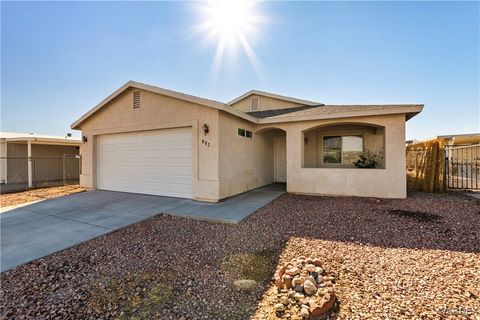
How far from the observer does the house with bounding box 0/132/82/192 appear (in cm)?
1300

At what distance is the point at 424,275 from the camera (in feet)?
9.58

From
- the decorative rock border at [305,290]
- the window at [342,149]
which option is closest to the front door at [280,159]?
the window at [342,149]

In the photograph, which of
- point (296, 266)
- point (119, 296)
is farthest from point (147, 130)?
point (296, 266)

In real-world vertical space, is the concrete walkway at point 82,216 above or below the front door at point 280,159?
below

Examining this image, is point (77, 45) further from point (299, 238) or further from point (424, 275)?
point (424, 275)

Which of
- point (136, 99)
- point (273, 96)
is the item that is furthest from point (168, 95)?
point (273, 96)

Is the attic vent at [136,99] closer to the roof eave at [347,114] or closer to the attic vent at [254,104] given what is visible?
the roof eave at [347,114]

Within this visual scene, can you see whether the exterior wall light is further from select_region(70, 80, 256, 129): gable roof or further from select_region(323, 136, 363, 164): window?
select_region(323, 136, 363, 164): window

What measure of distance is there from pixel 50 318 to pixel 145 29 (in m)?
9.34

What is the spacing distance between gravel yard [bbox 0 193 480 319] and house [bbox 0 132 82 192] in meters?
11.7

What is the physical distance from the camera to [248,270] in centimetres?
327

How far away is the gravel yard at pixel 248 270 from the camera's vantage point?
7.89 feet

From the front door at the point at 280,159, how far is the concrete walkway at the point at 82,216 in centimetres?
363

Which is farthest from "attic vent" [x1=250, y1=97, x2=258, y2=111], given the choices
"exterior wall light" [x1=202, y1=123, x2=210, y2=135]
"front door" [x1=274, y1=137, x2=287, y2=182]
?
"exterior wall light" [x1=202, y1=123, x2=210, y2=135]
